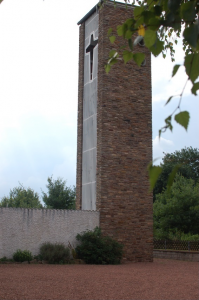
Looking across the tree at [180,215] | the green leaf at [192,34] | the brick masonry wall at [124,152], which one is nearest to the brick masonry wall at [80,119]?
the brick masonry wall at [124,152]

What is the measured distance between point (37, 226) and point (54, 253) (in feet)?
4.07

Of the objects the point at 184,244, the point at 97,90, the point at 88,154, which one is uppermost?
the point at 97,90

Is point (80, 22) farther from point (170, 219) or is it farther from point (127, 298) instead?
point (127, 298)

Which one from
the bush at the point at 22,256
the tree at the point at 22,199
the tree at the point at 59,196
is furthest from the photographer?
the tree at the point at 22,199

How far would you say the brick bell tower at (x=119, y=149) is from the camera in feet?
49.6

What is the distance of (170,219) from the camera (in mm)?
21891

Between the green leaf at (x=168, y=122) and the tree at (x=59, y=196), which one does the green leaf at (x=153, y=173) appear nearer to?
the green leaf at (x=168, y=122)

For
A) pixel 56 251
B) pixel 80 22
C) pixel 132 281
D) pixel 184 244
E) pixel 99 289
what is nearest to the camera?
pixel 99 289

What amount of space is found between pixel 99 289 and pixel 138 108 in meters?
9.61

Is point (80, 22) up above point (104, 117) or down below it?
above

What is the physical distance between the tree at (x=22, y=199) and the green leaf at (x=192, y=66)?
3517 centimetres

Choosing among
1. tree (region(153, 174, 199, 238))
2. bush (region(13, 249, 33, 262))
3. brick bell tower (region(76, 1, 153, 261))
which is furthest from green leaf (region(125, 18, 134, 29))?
tree (region(153, 174, 199, 238))

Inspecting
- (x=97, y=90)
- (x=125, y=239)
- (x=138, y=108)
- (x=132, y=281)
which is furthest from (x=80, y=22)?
(x=132, y=281)

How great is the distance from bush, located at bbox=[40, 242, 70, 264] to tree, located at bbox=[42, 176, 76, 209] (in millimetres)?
14623
